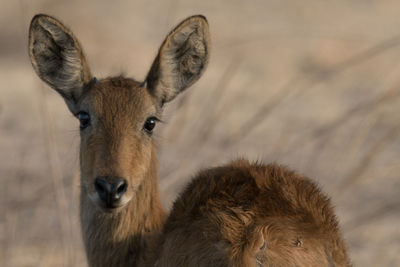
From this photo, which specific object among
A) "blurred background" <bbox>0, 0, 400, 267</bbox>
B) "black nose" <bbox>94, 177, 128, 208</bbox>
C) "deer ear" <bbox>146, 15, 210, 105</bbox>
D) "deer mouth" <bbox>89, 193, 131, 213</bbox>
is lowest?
"blurred background" <bbox>0, 0, 400, 267</bbox>

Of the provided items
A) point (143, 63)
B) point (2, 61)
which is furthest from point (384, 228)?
point (2, 61)

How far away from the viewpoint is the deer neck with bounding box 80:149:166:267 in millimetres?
6602

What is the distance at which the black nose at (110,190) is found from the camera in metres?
6.07

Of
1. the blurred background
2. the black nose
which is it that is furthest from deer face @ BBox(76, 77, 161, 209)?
the blurred background

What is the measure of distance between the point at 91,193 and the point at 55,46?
161 centimetres

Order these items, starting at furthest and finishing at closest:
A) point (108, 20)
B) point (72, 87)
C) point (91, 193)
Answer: point (108, 20) → point (72, 87) → point (91, 193)

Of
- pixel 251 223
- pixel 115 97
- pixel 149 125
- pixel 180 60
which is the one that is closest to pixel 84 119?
pixel 115 97

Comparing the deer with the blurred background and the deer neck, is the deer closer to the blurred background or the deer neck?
the deer neck

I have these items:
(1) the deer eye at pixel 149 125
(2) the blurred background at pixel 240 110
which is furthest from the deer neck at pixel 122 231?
(2) the blurred background at pixel 240 110

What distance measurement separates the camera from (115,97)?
6.69 m

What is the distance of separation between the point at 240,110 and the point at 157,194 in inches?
356

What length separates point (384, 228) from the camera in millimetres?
11133

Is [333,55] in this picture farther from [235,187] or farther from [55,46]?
[235,187]

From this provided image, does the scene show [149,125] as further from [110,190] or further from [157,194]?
[110,190]
